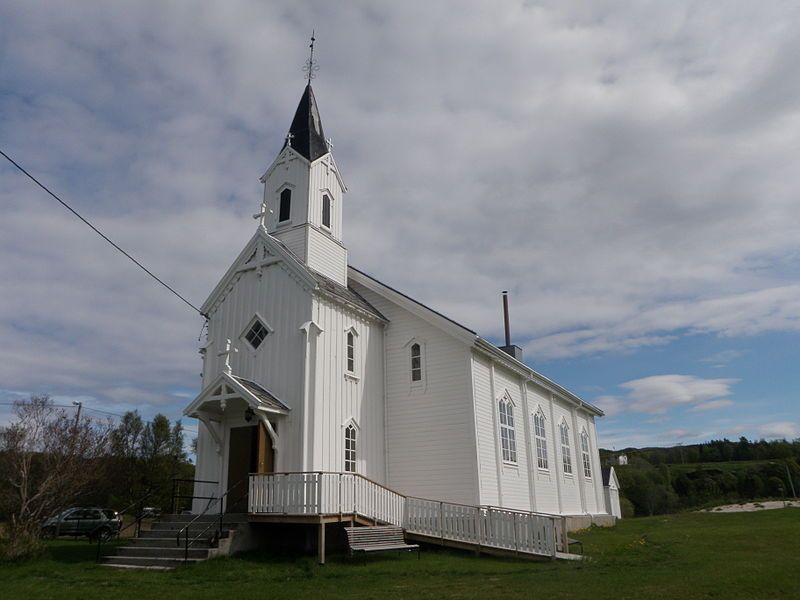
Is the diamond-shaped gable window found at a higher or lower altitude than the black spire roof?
lower

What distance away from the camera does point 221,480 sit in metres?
17.4

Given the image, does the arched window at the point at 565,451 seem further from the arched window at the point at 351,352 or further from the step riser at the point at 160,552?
the step riser at the point at 160,552

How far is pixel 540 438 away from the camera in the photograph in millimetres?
25172

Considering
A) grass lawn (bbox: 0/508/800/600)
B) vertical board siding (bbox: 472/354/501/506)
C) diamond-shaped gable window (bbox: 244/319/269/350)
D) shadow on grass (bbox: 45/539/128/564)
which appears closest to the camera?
grass lawn (bbox: 0/508/800/600)

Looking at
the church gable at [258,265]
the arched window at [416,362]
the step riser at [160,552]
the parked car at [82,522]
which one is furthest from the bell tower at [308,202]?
the parked car at [82,522]

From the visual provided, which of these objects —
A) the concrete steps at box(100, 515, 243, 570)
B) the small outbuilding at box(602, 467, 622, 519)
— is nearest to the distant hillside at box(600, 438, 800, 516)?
the small outbuilding at box(602, 467, 622, 519)

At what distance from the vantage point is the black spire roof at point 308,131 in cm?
2178

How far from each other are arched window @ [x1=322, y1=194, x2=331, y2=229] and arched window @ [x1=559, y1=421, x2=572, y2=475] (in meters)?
14.6

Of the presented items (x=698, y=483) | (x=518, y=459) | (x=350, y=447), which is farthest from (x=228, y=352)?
(x=698, y=483)

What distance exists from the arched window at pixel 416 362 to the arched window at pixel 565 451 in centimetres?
1062

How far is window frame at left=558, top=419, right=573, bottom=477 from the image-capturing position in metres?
27.6

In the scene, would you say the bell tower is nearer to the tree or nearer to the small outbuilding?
the tree

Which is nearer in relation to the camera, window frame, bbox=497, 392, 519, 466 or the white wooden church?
the white wooden church

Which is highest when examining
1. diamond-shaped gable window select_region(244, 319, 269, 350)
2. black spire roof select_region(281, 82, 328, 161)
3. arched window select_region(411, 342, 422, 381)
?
black spire roof select_region(281, 82, 328, 161)
